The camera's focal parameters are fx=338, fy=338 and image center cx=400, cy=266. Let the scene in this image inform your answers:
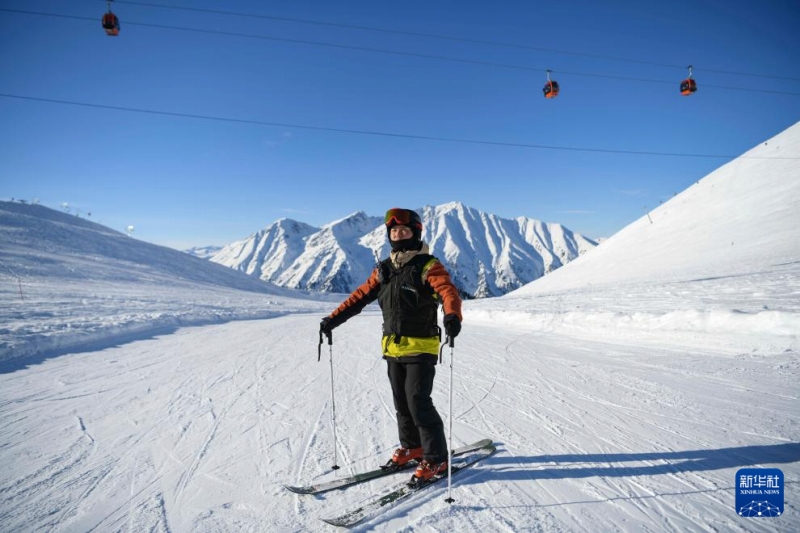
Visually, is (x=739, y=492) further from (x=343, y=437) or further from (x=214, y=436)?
(x=214, y=436)

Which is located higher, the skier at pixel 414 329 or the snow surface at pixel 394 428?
the skier at pixel 414 329

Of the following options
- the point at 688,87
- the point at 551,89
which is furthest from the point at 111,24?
the point at 688,87

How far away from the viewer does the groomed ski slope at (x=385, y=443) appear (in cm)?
256

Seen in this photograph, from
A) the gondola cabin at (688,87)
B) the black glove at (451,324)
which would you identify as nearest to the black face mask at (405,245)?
the black glove at (451,324)

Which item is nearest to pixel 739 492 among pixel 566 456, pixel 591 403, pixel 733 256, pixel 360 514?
pixel 566 456

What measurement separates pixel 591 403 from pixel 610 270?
39.1m

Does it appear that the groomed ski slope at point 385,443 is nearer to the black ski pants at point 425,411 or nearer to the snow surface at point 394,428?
the snow surface at point 394,428

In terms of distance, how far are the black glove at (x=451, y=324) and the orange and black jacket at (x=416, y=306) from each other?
2.3 inches

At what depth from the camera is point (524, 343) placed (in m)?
10.0

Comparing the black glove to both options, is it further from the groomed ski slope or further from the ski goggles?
the groomed ski slope

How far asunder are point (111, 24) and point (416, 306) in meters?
15.4

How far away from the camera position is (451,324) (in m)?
2.89

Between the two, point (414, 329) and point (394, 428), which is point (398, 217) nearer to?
point (414, 329)

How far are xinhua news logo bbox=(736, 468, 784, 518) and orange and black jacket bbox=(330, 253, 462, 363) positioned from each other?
2.54 meters
